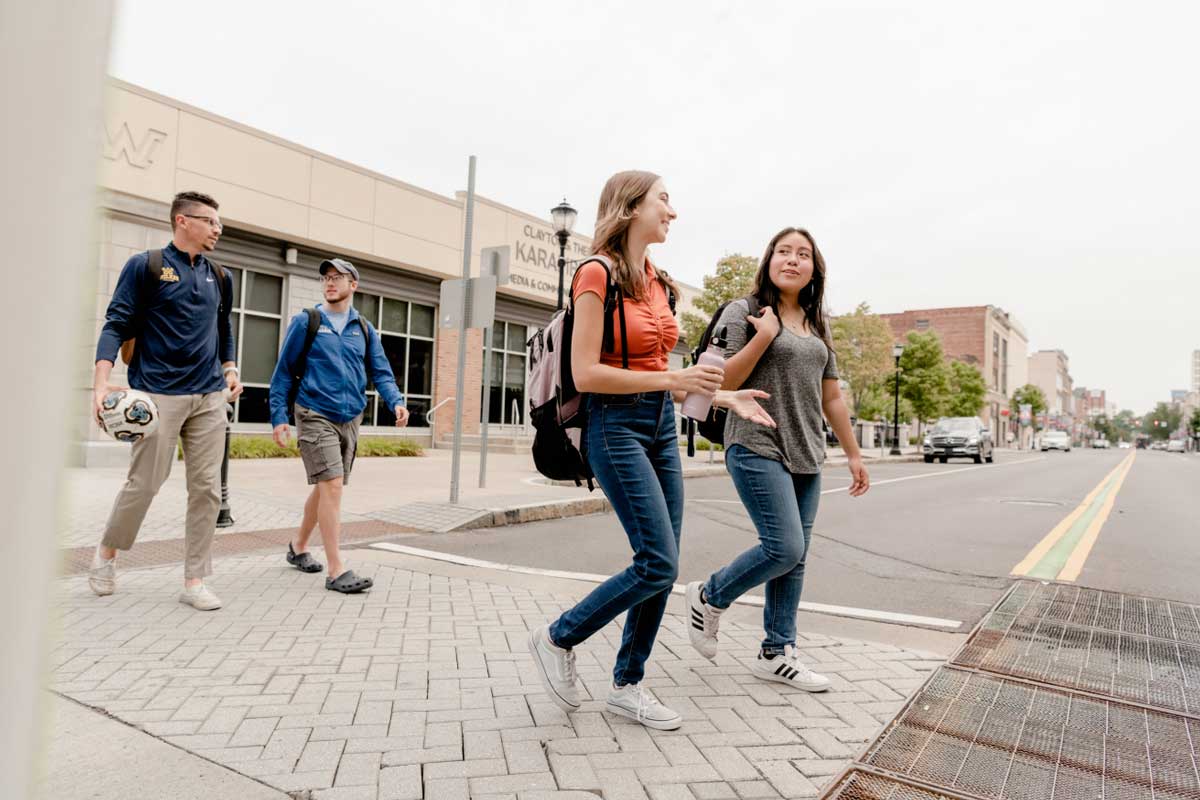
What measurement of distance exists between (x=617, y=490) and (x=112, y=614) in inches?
118

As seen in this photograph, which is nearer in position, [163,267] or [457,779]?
[457,779]

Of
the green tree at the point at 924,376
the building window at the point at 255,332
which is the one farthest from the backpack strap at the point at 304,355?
the green tree at the point at 924,376

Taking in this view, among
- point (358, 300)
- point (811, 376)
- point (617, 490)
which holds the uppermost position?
point (358, 300)

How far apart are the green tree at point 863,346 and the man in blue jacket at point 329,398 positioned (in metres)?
32.2

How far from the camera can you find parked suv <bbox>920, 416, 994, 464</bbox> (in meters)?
28.6

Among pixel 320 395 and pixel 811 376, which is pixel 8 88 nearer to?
pixel 811 376

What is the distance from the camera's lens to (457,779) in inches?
93.4

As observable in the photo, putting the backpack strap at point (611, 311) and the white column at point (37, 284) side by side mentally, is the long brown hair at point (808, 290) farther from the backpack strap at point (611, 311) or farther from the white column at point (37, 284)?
the white column at point (37, 284)

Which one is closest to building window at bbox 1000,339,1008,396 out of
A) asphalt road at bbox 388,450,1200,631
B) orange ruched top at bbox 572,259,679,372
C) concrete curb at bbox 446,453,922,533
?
asphalt road at bbox 388,450,1200,631

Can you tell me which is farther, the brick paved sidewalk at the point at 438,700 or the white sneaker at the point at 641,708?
the white sneaker at the point at 641,708

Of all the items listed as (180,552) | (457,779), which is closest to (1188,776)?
(457,779)

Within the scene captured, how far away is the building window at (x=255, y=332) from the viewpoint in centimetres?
1664

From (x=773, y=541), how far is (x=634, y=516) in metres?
0.79

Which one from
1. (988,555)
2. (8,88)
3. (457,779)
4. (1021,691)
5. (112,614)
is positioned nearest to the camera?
(8,88)
